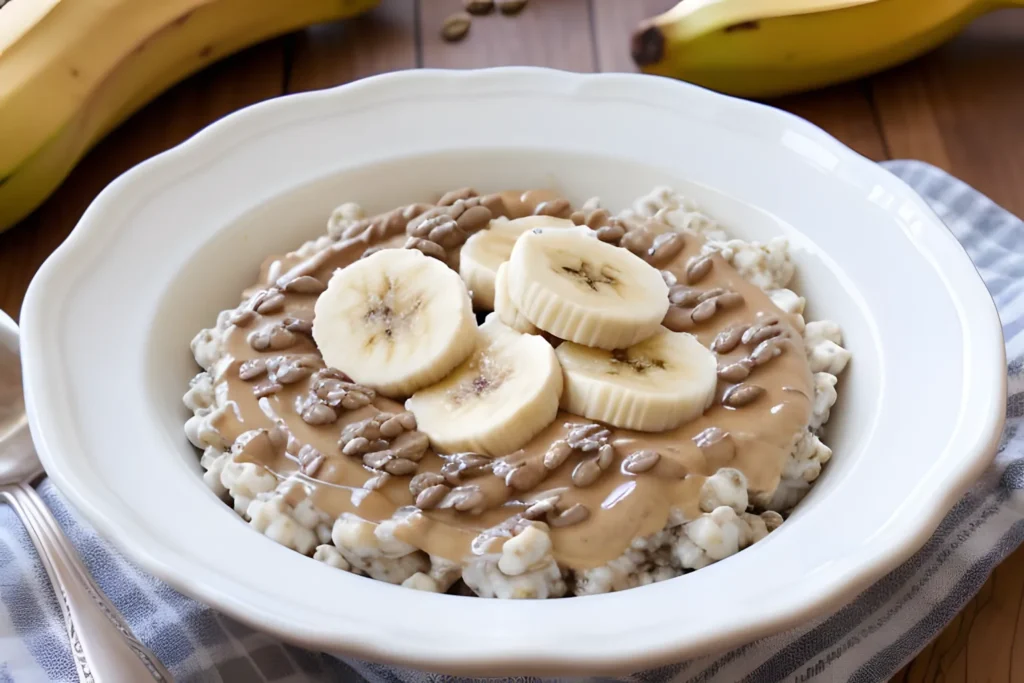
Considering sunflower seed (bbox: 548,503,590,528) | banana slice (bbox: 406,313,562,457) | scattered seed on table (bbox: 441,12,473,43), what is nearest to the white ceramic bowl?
sunflower seed (bbox: 548,503,590,528)

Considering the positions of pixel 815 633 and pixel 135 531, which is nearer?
pixel 135 531

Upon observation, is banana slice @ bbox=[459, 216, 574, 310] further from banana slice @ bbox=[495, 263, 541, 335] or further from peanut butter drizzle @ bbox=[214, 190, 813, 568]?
peanut butter drizzle @ bbox=[214, 190, 813, 568]

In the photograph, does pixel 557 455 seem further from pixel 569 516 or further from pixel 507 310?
pixel 507 310

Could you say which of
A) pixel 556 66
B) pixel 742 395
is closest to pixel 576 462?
pixel 742 395

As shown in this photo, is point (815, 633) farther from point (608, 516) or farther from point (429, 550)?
point (429, 550)

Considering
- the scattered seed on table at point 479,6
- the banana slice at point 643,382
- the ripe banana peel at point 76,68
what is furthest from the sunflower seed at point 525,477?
the scattered seed on table at point 479,6

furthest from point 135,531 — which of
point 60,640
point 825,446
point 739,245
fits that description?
point 739,245
